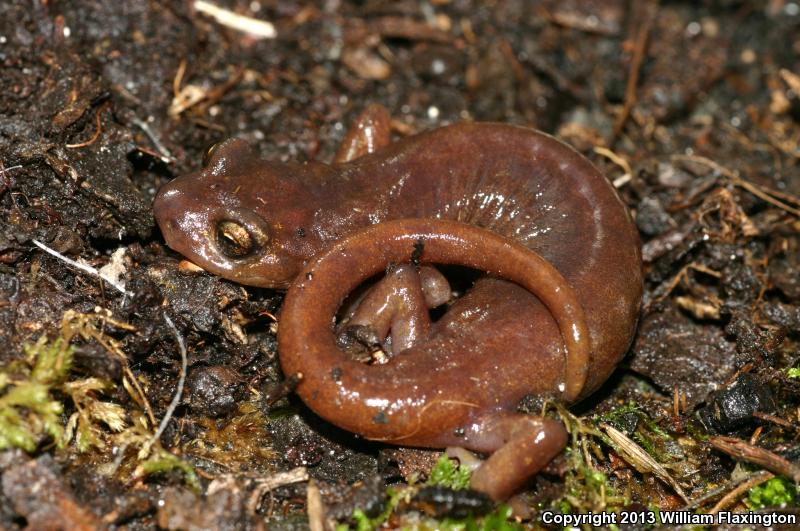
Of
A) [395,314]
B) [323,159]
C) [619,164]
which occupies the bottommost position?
[323,159]

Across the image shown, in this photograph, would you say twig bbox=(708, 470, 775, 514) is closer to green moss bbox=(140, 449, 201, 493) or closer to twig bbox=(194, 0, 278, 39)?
green moss bbox=(140, 449, 201, 493)

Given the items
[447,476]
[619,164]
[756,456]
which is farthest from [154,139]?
[756,456]

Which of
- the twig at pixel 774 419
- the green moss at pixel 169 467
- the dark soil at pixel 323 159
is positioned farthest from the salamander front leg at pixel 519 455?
the green moss at pixel 169 467

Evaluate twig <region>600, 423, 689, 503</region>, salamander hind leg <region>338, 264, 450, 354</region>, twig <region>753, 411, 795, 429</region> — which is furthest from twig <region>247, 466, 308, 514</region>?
twig <region>753, 411, 795, 429</region>

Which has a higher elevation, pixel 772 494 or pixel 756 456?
pixel 756 456

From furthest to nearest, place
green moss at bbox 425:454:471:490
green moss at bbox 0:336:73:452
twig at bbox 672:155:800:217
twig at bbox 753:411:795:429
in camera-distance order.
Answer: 1. twig at bbox 672:155:800:217
2. twig at bbox 753:411:795:429
3. green moss at bbox 425:454:471:490
4. green moss at bbox 0:336:73:452

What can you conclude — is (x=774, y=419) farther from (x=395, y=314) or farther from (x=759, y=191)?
(x=395, y=314)

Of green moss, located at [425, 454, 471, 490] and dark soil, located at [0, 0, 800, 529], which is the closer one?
dark soil, located at [0, 0, 800, 529]
